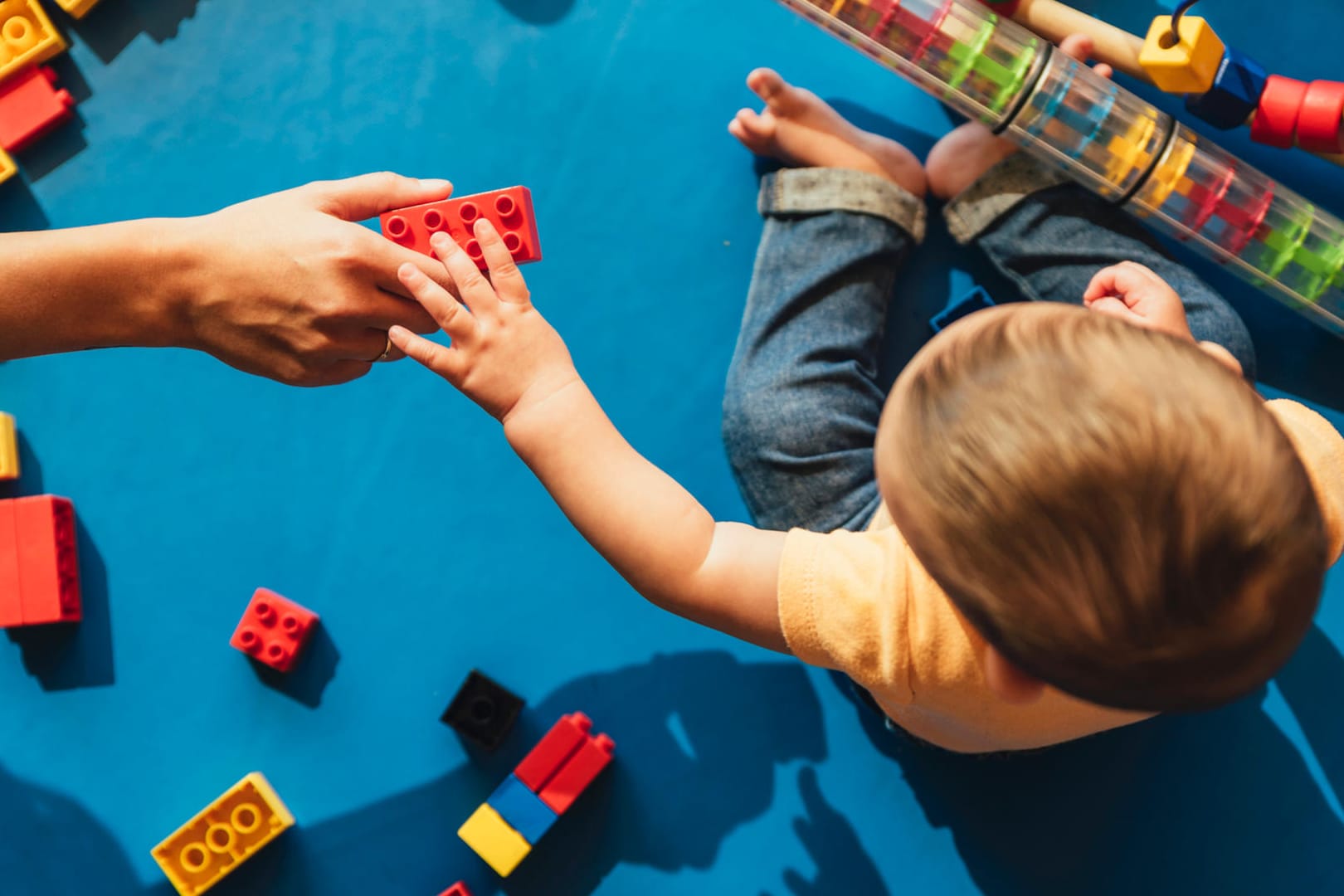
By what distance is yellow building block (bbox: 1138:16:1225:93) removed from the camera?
27.0 inches

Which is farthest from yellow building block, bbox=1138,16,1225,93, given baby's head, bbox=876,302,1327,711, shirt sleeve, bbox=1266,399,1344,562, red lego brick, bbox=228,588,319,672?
red lego brick, bbox=228,588,319,672

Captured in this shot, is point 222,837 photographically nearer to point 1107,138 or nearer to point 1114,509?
point 1114,509

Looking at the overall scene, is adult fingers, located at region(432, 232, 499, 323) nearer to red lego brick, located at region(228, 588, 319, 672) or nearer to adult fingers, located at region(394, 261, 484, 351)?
adult fingers, located at region(394, 261, 484, 351)

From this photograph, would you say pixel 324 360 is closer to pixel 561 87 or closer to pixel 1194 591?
pixel 561 87

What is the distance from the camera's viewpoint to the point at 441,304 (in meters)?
0.54

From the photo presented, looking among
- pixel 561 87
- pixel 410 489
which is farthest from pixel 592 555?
pixel 561 87

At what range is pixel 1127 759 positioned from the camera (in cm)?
77

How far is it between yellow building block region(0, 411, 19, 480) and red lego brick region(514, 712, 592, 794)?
19.4 inches

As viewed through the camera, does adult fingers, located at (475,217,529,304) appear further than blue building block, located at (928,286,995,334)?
No

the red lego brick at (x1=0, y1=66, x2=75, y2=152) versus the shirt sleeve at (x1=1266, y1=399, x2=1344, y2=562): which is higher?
the shirt sleeve at (x1=1266, y1=399, x2=1344, y2=562)

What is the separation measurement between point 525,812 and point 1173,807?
0.52 meters

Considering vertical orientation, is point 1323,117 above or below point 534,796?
above

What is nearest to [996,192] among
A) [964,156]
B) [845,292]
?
[964,156]

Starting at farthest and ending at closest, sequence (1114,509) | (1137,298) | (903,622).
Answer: (1137,298)
(903,622)
(1114,509)
